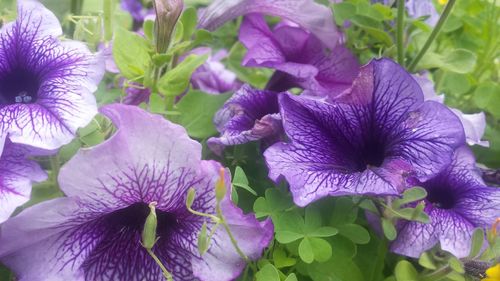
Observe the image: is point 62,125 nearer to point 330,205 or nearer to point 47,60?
point 47,60

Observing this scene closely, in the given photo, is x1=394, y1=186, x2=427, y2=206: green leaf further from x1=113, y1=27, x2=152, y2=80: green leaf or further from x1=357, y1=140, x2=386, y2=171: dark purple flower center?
x1=113, y1=27, x2=152, y2=80: green leaf

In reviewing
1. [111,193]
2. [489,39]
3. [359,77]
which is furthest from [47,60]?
[489,39]

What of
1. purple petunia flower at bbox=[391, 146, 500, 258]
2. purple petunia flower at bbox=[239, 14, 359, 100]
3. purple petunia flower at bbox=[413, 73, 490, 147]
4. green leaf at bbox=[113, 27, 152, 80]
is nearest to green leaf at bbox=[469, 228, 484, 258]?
purple petunia flower at bbox=[391, 146, 500, 258]

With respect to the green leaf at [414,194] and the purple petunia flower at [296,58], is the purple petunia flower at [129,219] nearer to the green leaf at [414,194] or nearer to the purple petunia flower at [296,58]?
the green leaf at [414,194]

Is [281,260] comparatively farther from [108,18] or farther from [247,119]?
[108,18]

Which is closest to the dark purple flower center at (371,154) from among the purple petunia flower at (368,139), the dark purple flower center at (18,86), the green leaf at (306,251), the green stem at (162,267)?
the purple petunia flower at (368,139)

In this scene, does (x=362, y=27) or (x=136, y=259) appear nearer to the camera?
(x=136, y=259)

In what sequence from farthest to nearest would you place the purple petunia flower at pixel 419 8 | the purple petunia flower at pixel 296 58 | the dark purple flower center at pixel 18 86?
the purple petunia flower at pixel 419 8, the purple petunia flower at pixel 296 58, the dark purple flower center at pixel 18 86
